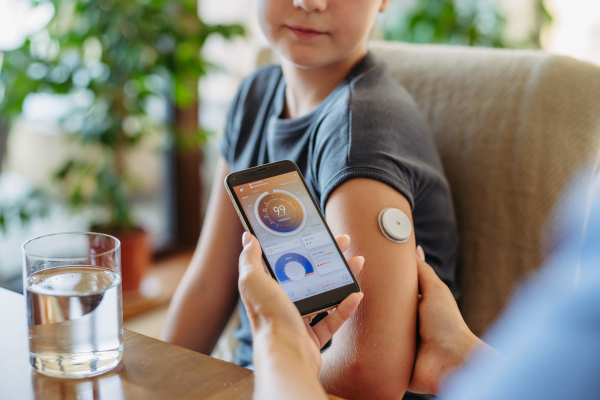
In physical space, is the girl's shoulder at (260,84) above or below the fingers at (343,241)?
above

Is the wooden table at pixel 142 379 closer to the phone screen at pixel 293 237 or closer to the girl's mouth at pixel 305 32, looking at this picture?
the phone screen at pixel 293 237

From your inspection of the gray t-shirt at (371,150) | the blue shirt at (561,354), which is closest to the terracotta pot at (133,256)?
the gray t-shirt at (371,150)

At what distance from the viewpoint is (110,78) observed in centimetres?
163

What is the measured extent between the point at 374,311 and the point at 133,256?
142 centimetres

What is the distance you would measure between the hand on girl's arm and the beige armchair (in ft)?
1.25

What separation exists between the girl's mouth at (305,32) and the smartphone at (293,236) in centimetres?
25

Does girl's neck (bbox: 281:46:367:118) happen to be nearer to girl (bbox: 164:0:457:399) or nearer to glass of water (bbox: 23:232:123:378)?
girl (bbox: 164:0:457:399)

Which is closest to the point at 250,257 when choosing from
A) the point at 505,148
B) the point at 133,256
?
the point at 505,148

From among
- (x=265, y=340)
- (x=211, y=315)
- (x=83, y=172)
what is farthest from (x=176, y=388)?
(x=83, y=172)

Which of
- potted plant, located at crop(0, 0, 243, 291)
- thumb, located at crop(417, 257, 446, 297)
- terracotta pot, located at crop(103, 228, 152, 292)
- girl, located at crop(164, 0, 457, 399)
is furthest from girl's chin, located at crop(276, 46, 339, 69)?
terracotta pot, located at crop(103, 228, 152, 292)

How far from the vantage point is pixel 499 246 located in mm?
819

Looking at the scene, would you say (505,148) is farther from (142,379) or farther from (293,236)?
(142,379)

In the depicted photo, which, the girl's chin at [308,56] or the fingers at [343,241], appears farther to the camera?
the girl's chin at [308,56]

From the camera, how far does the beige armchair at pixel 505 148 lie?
2.57ft
